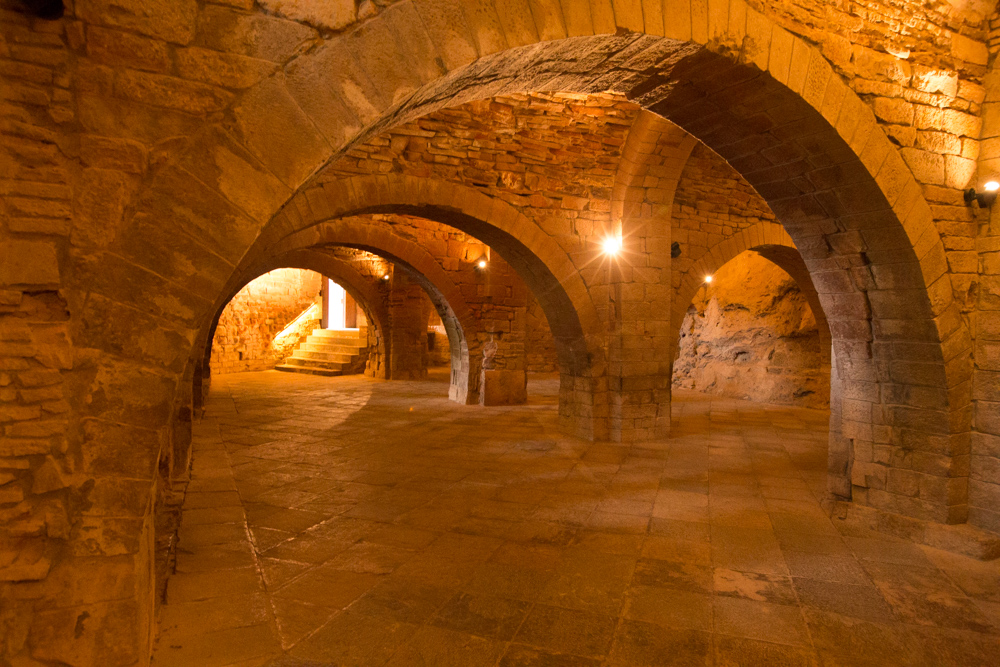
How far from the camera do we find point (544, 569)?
2908 millimetres

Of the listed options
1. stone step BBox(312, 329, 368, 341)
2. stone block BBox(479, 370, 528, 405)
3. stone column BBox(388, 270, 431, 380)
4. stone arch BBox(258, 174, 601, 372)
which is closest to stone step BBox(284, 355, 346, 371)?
stone step BBox(312, 329, 368, 341)

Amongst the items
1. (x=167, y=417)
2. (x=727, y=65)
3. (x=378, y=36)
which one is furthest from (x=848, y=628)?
(x=378, y=36)

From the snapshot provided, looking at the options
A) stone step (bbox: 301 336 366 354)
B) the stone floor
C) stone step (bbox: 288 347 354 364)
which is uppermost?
stone step (bbox: 301 336 366 354)

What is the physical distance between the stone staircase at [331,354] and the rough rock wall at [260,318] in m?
0.79

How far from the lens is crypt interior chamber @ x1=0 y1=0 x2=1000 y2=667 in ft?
5.51

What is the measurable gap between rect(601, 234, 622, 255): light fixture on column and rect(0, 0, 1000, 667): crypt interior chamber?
0.12ft

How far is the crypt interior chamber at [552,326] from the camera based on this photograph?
1.68m

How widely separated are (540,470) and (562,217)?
289 cm

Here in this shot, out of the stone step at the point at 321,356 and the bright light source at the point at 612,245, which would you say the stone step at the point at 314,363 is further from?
the bright light source at the point at 612,245

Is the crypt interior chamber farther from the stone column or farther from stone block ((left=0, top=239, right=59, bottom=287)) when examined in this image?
the stone column

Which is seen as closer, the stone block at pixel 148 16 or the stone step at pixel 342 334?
the stone block at pixel 148 16

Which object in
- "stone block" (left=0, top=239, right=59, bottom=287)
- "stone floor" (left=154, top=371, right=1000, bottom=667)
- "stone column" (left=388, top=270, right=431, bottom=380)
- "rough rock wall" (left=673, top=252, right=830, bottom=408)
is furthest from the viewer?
"stone column" (left=388, top=270, right=431, bottom=380)

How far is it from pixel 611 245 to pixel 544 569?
4.24 m

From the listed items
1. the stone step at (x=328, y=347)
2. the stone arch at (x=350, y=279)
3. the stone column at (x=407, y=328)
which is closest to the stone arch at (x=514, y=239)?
the stone arch at (x=350, y=279)
